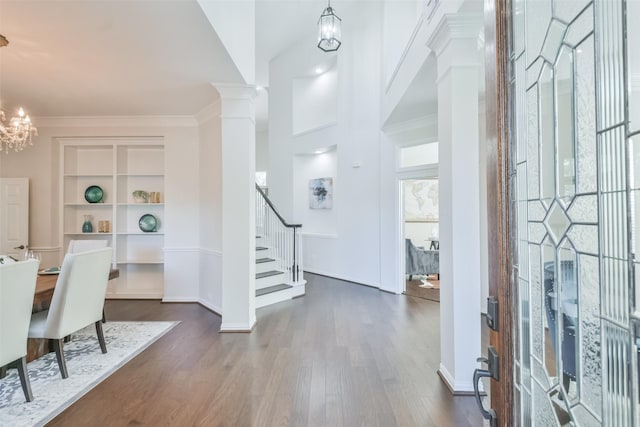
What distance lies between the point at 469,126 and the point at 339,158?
13.9 ft

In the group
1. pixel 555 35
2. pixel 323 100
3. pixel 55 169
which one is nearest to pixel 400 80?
pixel 323 100

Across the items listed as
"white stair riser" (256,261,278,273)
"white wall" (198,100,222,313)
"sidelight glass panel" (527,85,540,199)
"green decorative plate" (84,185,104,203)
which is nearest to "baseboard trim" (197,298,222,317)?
"white wall" (198,100,222,313)

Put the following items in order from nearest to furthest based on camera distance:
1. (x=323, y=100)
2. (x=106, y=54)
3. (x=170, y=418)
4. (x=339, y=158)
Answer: (x=170, y=418), (x=106, y=54), (x=339, y=158), (x=323, y=100)

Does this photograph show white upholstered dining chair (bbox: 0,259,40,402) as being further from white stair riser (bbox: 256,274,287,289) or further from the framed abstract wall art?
the framed abstract wall art

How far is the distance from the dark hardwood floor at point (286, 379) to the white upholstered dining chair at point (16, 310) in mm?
543

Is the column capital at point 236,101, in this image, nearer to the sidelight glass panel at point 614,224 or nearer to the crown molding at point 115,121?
the crown molding at point 115,121

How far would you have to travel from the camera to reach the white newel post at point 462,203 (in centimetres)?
234

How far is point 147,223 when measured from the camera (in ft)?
16.1

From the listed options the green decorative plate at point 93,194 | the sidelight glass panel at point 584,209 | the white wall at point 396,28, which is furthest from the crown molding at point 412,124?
the green decorative plate at point 93,194

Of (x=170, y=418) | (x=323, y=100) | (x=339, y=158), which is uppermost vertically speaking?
(x=323, y=100)

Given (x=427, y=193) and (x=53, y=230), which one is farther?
(x=427, y=193)

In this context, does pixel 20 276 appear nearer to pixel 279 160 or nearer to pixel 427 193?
pixel 279 160

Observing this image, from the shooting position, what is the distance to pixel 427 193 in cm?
783

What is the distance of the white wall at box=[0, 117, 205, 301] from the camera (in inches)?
186
